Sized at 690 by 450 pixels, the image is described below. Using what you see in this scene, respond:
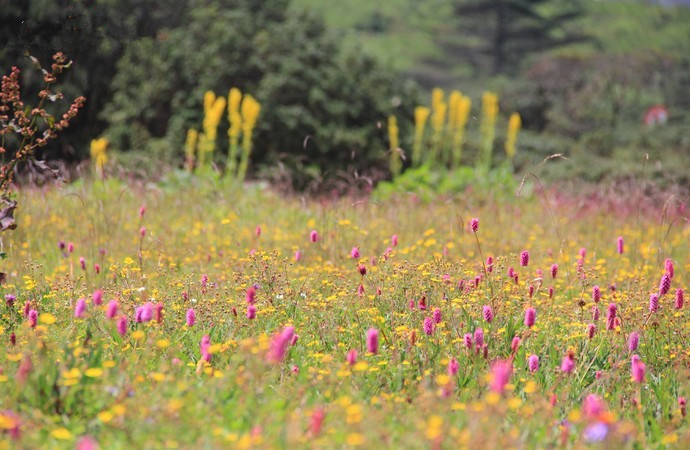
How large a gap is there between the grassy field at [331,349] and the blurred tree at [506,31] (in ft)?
126

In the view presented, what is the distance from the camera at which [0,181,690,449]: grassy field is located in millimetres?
2471

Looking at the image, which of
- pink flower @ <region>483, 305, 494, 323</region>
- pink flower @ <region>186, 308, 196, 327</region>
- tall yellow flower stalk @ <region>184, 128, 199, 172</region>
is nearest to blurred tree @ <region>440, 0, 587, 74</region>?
tall yellow flower stalk @ <region>184, 128, 199, 172</region>

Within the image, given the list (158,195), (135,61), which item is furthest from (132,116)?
(158,195)

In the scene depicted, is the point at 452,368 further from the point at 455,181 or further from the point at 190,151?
the point at 455,181

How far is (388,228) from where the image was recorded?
659 cm

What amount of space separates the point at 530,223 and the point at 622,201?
6.06ft

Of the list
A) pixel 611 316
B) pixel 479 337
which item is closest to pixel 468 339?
pixel 479 337

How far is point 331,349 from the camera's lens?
12.2ft

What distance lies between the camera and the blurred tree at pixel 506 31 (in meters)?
42.4

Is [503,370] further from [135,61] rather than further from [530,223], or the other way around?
[135,61]

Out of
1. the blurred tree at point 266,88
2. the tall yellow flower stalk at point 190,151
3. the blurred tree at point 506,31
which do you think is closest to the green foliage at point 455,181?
the blurred tree at point 266,88

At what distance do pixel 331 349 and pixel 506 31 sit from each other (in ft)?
138

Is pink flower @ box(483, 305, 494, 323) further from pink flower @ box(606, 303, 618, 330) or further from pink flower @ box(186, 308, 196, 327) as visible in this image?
pink flower @ box(186, 308, 196, 327)

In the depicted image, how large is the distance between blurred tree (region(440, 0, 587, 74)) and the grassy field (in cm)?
3846
